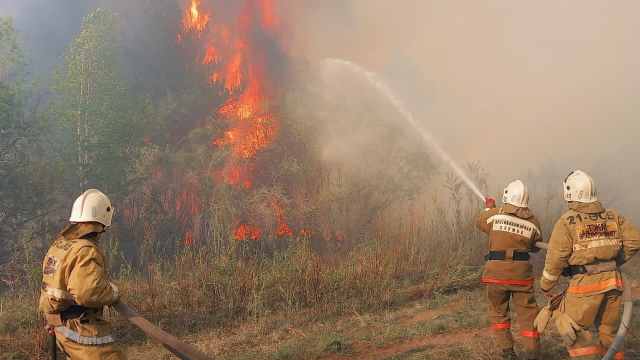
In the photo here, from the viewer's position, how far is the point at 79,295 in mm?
3498

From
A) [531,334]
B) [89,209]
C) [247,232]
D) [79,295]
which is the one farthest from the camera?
[247,232]

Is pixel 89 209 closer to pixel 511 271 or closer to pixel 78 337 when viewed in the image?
pixel 78 337

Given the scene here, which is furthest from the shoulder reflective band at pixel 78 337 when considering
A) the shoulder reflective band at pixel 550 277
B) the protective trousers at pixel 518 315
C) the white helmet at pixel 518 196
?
the white helmet at pixel 518 196

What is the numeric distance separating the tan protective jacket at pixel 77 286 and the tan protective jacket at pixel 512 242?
13.7 feet

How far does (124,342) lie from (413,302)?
5193mm

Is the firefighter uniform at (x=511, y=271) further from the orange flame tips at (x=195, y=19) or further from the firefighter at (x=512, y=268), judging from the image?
the orange flame tips at (x=195, y=19)

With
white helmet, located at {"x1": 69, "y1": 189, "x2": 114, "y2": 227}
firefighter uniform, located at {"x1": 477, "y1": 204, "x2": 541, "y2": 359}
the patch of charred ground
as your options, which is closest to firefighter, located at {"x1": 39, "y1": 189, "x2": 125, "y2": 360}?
white helmet, located at {"x1": 69, "y1": 189, "x2": 114, "y2": 227}

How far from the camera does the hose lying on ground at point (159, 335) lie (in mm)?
3668

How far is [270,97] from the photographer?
62.6 ft

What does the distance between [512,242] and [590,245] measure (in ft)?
3.81

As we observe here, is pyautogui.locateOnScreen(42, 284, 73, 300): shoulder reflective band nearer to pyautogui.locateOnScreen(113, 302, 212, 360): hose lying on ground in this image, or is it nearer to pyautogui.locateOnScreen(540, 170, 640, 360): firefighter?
pyautogui.locateOnScreen(113, 302, 212, 360): hose lying on ground

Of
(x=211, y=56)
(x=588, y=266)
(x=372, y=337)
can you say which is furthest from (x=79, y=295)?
(x=211, y=56)

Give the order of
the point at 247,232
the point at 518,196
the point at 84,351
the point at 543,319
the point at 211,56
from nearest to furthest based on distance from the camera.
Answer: the point at 84,351, the point at 543,319, the point at 518,196, the point at 247,232, the point at 211,56

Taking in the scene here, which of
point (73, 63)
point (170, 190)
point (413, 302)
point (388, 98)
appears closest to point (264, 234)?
point (170, 190)
